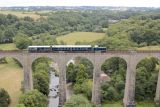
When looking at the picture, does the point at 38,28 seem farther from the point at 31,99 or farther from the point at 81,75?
the point at 31,99

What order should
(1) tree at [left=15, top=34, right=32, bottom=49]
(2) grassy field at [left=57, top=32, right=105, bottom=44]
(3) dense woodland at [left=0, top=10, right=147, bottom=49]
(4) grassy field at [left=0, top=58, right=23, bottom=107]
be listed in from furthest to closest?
(2) grassy field at [left=57, top=32, right=105, bottom=44] → (3) dense woodland at [left=0, top=10, right=147, bottom=49] → (1) tree at [left=15, top=34, right=32, bottom=49] → (4) grassy field at [left=0, top=58, right=23, bottom=107]

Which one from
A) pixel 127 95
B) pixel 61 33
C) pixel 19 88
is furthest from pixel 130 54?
pixel 61 33

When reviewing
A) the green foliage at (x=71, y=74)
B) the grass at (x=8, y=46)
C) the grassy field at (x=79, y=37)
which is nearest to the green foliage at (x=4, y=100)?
the green foliage at (x=71, y=74)

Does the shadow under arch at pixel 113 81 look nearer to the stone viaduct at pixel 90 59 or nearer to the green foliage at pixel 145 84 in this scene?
the green foliage at pixel 145 84

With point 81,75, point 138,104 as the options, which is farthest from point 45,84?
point 138,104

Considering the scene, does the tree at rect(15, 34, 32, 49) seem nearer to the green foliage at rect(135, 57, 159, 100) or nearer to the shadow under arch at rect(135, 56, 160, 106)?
the shadow under arch at rect(135, 56, 160, 106)

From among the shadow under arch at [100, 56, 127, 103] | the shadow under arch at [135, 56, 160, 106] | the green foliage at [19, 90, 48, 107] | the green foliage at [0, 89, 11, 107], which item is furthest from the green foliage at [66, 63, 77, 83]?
the green foliage at [19, 90, 48, 107]

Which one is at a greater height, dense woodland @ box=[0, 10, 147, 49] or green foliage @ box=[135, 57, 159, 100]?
dense woodland @ box=[0, 10, 147, 49]

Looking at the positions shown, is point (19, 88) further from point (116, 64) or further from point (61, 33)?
point (61, 33)
